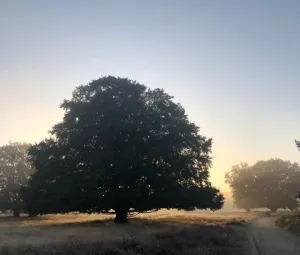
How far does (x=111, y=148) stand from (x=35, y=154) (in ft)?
29.7

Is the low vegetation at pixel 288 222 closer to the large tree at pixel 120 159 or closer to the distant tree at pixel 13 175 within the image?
the large tree at pixel 120 159

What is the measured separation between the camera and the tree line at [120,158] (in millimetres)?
34781

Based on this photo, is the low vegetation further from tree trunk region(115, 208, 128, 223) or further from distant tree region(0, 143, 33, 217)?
distant tree region(0, 143, 33, 217)

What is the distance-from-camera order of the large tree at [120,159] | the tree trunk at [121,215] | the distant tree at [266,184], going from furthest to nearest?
the distant tree at [266,184]
the tree trunk at [121,215]
the large tree at [120,159]

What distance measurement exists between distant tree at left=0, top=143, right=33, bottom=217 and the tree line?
2284 centimetres

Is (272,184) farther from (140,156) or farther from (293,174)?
(140,156)

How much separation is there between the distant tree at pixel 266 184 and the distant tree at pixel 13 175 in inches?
2064

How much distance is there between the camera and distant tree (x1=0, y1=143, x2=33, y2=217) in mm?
60062

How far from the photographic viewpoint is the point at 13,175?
6419 centimetres

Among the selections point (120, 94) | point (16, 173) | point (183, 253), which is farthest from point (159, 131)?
point (16, 173)

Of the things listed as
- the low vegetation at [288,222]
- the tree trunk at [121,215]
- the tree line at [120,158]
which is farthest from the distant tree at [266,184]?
the tree trunk at [121,215]

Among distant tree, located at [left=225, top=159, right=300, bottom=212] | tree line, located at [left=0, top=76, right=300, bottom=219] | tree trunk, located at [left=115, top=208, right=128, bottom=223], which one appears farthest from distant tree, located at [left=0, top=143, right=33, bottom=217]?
distant tree, located at [left=225, top=159, right=300, bottom=212]

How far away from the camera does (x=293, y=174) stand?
270ft

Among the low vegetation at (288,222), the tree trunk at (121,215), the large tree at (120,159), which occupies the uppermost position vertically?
the large tree at (120,159)
